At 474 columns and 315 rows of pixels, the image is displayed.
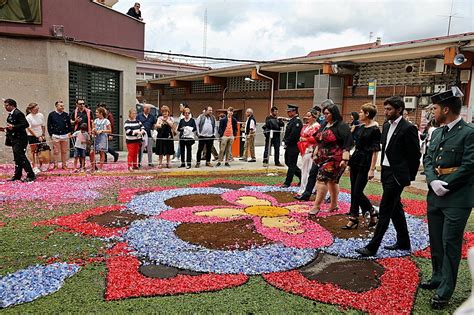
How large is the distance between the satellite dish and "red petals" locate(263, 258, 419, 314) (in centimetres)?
1070

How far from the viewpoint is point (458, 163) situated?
12.2ft

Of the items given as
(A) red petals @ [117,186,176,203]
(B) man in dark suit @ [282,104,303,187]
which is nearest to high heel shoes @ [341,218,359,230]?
(B) man in dark suit @ [282,104,303,187]

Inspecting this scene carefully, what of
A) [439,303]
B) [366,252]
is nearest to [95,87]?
[366,252]

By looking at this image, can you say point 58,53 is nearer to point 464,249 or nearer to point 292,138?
point 292,138

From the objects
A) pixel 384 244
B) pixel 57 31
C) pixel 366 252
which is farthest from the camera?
pixel 57 31

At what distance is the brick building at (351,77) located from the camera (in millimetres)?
13969

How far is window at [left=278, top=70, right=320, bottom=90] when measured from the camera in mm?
21148

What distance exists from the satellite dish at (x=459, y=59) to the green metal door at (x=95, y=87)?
12.3 metres

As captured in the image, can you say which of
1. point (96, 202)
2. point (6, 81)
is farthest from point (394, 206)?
point (6, 81)

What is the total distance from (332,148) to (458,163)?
9.02ft

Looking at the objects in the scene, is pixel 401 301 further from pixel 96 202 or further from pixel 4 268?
pixel 96 202

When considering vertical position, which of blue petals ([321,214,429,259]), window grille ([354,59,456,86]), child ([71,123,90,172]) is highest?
window grille ([354,59,456,86])

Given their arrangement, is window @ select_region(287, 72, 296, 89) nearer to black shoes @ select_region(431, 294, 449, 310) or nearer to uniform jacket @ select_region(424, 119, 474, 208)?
uniform jacket @ select_region(424, 119, 474, 208)

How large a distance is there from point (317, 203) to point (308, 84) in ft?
51.4
